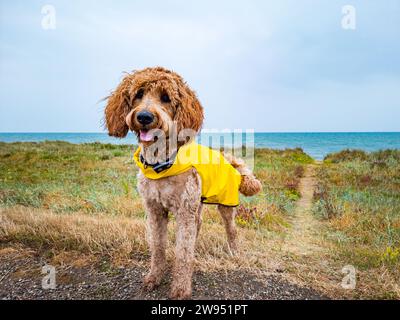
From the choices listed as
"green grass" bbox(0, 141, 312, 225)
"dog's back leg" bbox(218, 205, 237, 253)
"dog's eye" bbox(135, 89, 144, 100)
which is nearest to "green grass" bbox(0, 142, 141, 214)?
"green grass" bbox(0, 141, 312, 225)

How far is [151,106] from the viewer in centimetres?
326

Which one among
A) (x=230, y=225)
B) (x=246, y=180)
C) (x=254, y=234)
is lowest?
(x=254, y=234)

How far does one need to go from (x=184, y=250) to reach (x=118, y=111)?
172cm

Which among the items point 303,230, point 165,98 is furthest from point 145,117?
point 303,230

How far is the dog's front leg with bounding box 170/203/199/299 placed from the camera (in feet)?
12.0

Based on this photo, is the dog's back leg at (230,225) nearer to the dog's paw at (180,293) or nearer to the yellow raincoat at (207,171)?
the yellow raincoat at (207,171)

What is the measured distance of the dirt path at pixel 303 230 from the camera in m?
5.36

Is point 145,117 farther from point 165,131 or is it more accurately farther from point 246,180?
point 246,180

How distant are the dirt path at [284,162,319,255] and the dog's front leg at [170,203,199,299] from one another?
2116mm

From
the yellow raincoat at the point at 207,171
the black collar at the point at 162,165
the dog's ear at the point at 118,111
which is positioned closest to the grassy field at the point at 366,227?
the yellow raincoat at the point at 207,171

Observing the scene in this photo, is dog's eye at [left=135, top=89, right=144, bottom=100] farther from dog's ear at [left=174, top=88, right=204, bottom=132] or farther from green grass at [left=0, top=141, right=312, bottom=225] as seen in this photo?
green grass at [left=0, top=141, right=312, bottom=225]

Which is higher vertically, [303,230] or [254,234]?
[254,234]

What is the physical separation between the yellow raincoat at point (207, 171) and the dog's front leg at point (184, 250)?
0.43 metres
